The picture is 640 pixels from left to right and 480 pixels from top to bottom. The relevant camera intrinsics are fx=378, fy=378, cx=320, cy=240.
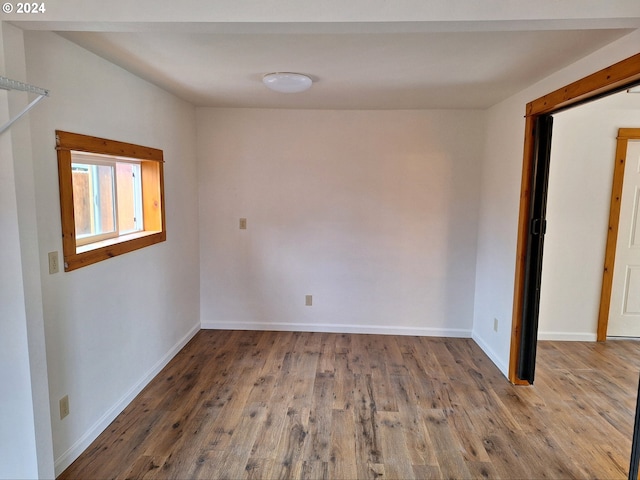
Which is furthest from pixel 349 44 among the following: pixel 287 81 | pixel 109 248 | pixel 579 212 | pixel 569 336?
pixel 569 336

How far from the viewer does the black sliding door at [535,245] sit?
2.70 metres

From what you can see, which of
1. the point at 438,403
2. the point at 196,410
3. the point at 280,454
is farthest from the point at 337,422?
the point at 196,410

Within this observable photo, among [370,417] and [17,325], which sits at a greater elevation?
[17,325]

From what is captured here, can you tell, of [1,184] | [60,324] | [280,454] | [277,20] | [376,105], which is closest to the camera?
[277,20]

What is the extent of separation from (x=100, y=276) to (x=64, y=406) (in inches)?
28.3

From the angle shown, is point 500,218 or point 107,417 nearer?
point 107,417

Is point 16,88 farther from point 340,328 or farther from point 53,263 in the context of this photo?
point 340,328

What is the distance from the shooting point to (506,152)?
3152mm

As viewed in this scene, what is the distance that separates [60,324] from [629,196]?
4.78 m

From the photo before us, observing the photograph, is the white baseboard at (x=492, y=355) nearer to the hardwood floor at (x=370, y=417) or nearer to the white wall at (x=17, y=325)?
the hardwood floor at (x=370, y=417)

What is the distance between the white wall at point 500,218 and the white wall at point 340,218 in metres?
0.18

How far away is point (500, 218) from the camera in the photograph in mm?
3250

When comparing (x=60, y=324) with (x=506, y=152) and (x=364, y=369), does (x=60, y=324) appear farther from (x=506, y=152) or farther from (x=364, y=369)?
(x=506, y=152)

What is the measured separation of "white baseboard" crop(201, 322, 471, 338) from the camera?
12.9 feet
